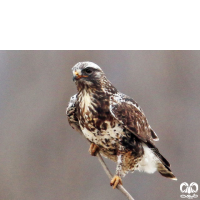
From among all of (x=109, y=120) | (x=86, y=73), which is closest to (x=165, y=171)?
(x=109, y=120)

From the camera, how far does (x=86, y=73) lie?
191 centimetres

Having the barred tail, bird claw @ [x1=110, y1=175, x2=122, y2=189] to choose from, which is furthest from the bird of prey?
the barred tail

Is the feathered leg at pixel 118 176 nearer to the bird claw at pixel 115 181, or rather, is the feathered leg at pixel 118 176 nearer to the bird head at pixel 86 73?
the bird claw at pixel 115 181

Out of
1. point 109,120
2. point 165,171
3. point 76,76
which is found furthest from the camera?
point 165,171

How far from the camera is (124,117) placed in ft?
6.50

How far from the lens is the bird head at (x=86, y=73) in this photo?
1862 millimetres

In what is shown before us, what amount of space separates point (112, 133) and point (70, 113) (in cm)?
36

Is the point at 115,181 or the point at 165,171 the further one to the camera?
the point at 165,171

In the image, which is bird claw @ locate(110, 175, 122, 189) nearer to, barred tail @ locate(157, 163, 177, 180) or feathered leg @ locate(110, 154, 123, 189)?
feathered leg @ locate(110, 154, 123, 189)

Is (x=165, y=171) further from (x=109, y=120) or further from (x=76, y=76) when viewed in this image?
(x=76, y=76)

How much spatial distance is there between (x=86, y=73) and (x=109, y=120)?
1.02ft

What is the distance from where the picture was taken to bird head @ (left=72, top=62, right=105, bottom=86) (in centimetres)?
186

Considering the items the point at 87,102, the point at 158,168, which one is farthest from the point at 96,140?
the point at 158,168

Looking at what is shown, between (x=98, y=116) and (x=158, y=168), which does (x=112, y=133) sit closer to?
(x=98, y=116)
